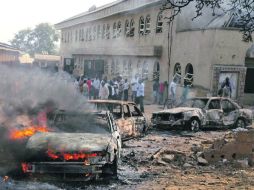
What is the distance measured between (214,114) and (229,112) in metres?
0.91

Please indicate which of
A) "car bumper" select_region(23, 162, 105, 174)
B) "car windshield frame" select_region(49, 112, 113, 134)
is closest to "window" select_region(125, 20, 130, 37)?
"car windshield frame" select_region(49, 112, 113, 134)

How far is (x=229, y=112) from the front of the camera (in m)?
17.0

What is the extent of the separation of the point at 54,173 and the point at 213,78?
17.5 meters

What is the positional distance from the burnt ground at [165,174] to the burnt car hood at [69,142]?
2.06 feet

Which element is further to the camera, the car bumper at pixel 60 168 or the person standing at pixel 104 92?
the person standing at pixel 104 92

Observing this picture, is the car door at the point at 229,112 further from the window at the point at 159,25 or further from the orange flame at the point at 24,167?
the window at the point at 159,25

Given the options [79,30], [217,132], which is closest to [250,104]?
[217,132]

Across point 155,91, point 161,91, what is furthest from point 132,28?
point 161,91

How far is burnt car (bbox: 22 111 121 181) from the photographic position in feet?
24.8

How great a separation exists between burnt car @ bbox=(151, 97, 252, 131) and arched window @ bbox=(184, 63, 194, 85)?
878 cm

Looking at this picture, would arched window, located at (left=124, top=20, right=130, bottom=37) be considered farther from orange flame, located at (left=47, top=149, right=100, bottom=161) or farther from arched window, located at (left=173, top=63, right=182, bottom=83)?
orange flame, located at (left=47, top=149, right=100, bottom=161)

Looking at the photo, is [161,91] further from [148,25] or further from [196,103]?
[196,103]

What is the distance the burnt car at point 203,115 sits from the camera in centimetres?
1557

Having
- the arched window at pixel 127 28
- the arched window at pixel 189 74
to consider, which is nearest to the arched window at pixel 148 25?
the arched window at pixel 127 28
